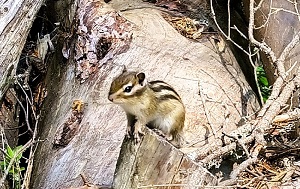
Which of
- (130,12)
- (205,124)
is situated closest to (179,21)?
(130,12)

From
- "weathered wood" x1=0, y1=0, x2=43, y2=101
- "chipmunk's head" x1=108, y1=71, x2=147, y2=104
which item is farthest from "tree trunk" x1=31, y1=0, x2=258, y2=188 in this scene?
"weathered wood" x1=0, y1=0, x2=43, y2=101

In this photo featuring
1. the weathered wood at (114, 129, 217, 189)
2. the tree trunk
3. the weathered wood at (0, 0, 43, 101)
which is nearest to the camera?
the weathered wood at (114, 129, 217, 189)

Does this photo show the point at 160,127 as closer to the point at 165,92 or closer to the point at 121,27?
the point at 165,92

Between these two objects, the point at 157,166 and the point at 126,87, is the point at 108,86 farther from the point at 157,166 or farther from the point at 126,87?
the point at 157,166

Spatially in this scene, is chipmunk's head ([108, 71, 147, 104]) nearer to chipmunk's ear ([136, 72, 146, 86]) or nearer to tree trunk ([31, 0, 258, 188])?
chipmunk's ear ([136, 72, 146, 86])

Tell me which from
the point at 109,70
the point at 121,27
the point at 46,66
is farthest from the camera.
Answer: the point at 46,66

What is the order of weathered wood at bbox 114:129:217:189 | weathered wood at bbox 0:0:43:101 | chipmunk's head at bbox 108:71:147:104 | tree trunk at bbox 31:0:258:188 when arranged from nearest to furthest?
weathered wood at bbox 114:129:217:189, chipmunk's head at bbox 108:71:147:104, tree trunk at bbox 31:0:258:188, weathered wood at bbox 0:0:43:101

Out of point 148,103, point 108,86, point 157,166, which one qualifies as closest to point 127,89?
point 148,103

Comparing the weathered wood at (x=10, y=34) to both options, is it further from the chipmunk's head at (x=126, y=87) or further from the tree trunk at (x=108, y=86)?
the chipmunk's head at (x=126, y=87)
